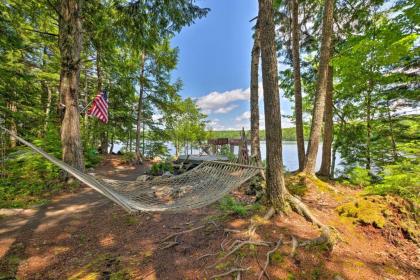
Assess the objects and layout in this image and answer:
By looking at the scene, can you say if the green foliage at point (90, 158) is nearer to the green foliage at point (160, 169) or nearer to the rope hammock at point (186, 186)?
the green foliage at point (160, 169)

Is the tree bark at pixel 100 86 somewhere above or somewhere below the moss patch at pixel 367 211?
above

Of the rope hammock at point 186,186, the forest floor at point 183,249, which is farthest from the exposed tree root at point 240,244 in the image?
the rope hammock at point 186,186

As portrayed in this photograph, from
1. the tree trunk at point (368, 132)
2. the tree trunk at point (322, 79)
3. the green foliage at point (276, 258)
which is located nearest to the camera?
the green foliage at point (276, 258)

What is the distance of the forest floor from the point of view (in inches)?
71.7

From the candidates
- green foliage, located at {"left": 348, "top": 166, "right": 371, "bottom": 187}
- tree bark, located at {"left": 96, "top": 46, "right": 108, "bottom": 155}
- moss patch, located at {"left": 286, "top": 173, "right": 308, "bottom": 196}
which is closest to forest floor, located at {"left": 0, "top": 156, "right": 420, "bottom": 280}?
moss patch, located at {"left": 286, "top": 173, "right": 308, "bottom": 196}

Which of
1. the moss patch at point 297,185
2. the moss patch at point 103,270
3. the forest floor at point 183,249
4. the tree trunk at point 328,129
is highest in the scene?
the tree trunk at point 328,129

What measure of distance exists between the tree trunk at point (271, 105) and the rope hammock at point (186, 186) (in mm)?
527

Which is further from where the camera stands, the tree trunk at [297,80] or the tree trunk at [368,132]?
the tree trunk at [368,132]

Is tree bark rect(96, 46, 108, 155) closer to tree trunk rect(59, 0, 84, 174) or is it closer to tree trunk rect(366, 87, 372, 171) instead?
tree trunk rect(59, 0, 84, 174)

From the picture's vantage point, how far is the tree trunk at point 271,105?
2486mm

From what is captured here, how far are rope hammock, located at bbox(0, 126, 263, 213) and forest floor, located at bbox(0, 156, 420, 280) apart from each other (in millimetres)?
363

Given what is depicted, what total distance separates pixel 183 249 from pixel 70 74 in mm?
4203

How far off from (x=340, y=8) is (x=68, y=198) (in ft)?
24.7

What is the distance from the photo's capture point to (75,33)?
423 cm
